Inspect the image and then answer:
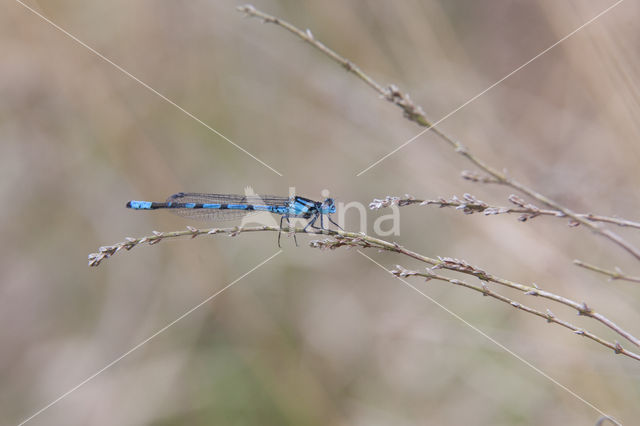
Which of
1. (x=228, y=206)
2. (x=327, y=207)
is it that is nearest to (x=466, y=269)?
(x=327, y=207)

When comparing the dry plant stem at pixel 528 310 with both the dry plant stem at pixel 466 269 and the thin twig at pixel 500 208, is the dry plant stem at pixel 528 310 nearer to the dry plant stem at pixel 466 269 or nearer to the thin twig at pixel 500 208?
the dry plant stem at pixel 466 269

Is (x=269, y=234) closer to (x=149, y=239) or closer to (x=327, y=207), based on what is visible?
(x=327, y=207)

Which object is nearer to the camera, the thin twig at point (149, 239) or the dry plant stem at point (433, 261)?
the dry plant stem at point (433, 261)

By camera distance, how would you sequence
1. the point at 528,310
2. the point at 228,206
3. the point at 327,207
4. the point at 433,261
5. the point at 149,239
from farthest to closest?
the point at 228,206 → the point at 327,207 → the point at 149,239 → the point at 433,261 → the point at 528,310

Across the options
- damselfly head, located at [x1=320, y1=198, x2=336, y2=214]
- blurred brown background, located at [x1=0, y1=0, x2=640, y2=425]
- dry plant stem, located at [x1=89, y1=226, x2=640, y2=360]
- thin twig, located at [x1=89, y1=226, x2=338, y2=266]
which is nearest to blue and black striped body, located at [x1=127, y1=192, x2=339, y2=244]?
damselfly head, located at [x1=320, y1=198, x2=336, y2=214]

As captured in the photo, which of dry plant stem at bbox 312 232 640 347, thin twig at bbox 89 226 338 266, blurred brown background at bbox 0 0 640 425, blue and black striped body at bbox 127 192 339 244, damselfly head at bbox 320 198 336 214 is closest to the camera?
dry plant stem at bbox 312 232 640 347

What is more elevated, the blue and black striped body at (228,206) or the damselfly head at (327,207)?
the blue and black striped body at (228,206)

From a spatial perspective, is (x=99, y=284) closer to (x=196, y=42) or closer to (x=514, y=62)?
(x=196, y=42)

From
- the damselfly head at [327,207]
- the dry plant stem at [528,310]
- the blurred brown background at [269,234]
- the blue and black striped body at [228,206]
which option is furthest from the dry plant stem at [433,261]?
the blurred brown background at [269,234]

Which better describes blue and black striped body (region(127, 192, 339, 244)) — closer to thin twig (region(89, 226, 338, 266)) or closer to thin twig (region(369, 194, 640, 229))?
thin twig (region(89, 226, 338, 266))
